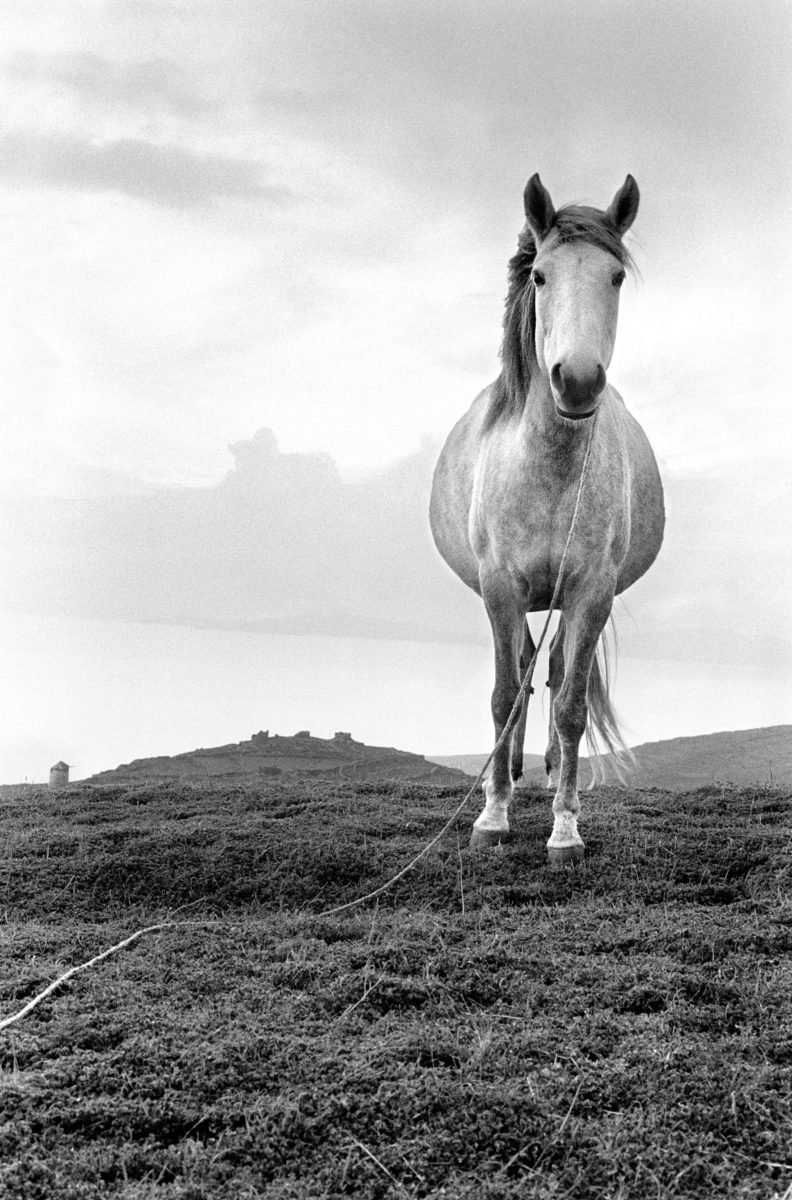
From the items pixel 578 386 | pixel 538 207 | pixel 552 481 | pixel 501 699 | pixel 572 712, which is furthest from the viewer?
pixel 501 699

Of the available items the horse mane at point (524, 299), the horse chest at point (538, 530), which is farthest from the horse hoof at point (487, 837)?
the horse mane at point (524, 299)

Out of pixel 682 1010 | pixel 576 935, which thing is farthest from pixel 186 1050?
pixel 576 935

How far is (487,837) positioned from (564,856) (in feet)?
1.64

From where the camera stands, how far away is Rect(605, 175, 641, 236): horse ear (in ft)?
15.1

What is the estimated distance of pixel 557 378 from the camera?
13.2 ft

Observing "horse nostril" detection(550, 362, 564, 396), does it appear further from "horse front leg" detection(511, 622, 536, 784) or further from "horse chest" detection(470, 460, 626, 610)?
"horse front leg" detection(511, 622, 536, 784)

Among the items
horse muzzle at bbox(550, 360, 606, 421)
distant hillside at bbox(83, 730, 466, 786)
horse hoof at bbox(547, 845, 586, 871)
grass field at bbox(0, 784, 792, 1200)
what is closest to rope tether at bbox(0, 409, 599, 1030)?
grass field at bbox(0, 784, 792, 1200)

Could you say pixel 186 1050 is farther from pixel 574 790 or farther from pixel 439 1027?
→ pixel 574 790

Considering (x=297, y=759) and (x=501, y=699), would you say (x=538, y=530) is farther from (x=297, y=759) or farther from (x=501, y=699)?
(x=297, y=759)

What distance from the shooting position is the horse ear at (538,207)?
4531mm

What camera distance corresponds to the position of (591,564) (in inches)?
188

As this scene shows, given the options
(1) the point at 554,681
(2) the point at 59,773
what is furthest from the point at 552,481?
(2) the point at 59,773

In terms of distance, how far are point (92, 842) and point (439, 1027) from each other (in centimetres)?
315

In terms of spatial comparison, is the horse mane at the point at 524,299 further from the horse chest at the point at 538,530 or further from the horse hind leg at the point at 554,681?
the horse hind leg at the point at 554,681
